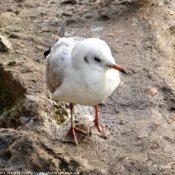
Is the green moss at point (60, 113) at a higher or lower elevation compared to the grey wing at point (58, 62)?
lower

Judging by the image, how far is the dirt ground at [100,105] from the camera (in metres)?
4.20

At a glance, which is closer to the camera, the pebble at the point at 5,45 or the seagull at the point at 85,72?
the seagull at the point at 85,72

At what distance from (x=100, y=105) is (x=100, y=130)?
1.88 ft

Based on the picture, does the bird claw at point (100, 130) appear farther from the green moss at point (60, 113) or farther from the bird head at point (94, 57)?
the bird head at point (94, 57)

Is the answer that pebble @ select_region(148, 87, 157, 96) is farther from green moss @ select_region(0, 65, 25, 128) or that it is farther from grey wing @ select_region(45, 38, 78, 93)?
green moss @ select_region(0, 65, 25, 128)

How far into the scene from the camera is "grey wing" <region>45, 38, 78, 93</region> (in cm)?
446

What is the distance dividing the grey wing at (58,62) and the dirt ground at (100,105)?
388 millimetres

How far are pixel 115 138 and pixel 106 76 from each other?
2.62 ft

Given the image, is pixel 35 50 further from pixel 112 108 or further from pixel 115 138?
pixel 115 138

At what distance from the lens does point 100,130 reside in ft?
15.9

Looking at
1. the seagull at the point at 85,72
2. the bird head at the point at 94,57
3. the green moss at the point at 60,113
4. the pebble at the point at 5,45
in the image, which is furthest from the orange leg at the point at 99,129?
the pebble at the point at 5,45

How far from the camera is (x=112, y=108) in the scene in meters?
5.28

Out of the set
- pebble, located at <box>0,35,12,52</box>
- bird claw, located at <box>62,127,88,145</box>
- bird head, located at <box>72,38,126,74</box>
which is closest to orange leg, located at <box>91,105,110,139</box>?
bird claw, located at <box>62,127,88,145</box>

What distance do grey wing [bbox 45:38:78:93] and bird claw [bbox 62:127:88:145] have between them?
0.45 m
